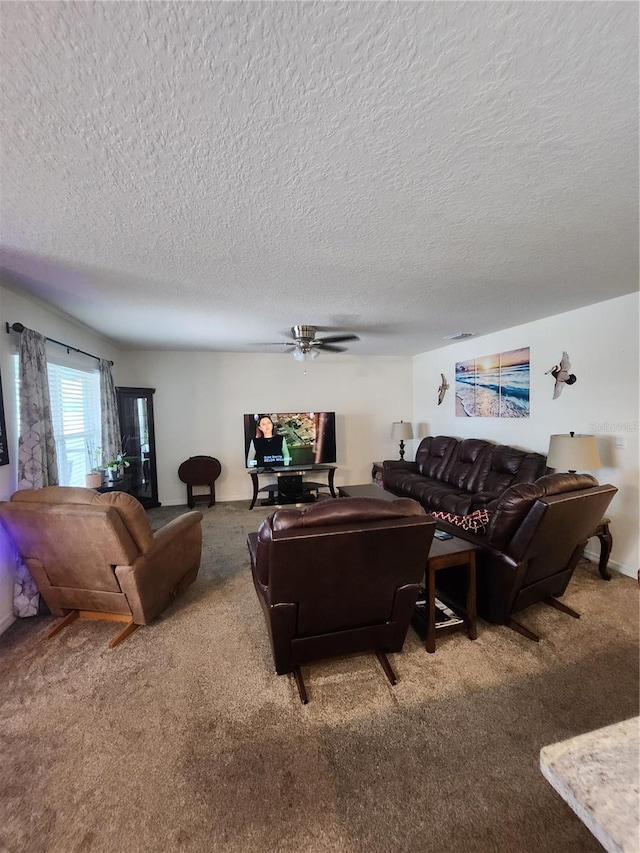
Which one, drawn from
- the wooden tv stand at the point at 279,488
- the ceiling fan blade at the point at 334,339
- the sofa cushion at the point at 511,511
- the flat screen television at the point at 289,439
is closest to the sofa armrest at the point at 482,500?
the sofa cushion at the point at 511,511

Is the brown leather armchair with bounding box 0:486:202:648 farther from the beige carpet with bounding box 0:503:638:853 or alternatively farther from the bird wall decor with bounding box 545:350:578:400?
the bird wall decor with bounding box 545:350:578:400

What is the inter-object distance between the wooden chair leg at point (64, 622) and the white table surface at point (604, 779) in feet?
9.42

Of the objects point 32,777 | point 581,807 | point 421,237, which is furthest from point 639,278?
point 32,777

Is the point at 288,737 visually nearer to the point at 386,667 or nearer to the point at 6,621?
the point at 386,667

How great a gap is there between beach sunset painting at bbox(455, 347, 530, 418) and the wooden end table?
98.9 inches

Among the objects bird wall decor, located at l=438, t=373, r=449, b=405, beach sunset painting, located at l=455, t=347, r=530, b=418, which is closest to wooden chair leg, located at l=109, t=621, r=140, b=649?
beach sunset painting, located at l=455, t=347, r=530, b=418

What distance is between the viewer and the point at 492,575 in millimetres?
2176

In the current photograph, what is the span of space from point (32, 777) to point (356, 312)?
11.7ft

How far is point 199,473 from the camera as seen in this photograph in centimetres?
519

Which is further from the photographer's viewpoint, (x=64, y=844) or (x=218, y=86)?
(x=64, y=844)

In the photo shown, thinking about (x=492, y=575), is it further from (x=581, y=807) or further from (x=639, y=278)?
(x=639, y=278)

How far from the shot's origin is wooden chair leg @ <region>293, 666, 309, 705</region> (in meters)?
1.75

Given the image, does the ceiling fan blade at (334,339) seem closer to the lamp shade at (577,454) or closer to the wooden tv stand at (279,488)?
Result: the wooden tv stand at (279,488)

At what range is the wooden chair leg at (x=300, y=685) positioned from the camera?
5.73 feet
